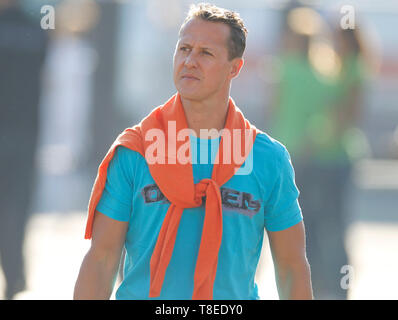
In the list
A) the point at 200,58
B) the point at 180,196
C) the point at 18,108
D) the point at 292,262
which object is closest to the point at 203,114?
the point at 200,58

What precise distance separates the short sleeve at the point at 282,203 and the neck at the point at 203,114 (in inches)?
11.1

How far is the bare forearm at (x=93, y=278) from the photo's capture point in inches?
132

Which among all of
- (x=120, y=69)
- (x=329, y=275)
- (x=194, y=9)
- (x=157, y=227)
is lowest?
(x=329, y=275)

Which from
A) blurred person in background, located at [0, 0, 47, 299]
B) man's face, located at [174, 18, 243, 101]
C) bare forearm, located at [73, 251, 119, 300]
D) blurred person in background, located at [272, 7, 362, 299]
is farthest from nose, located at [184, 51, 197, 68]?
blurred person in background, located at [272, 7, 362, 299]

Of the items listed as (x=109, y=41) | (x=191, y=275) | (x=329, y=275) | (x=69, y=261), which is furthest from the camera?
(x=109, y=41)

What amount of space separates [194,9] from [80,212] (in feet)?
21.8

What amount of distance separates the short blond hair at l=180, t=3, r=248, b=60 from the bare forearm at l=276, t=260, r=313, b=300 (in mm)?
810

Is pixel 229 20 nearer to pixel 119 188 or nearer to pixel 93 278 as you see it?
pixel 119 188

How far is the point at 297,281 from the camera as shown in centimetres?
346

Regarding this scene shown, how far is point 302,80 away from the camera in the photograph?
22.1 feet

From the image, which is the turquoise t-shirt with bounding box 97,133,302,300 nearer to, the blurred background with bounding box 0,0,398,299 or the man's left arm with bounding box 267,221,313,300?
the man's left arm with bounding box 267,221,313,300

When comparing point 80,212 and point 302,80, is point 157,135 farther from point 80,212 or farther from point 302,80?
point 80,212

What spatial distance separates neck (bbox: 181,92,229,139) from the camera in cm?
349
